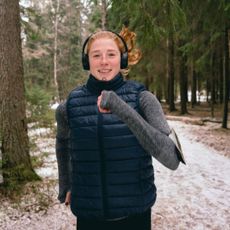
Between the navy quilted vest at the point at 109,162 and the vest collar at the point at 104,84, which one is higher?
the vest collar at the point at 104,84

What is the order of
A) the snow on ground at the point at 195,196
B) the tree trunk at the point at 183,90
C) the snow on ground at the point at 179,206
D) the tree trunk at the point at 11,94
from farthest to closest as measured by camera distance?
the tree trunk at the point at 183,90 → the tree trunk at the point at 11,94 → the snow on ground at the point at 195,196 → the snow on ground at the point at 179,206

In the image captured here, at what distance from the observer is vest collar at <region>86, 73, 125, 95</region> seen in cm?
236

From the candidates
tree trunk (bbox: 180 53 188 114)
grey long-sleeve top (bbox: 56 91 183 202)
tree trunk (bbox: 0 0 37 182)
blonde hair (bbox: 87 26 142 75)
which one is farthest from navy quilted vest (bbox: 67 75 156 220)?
tree trunk (bbox: 180 53 188 114)

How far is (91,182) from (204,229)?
12.1ft

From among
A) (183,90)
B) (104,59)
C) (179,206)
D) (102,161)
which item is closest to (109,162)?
(102,161)

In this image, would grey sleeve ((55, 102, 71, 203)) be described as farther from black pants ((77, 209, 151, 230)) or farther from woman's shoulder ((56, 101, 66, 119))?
black pants ((77, 209, 151, 230))

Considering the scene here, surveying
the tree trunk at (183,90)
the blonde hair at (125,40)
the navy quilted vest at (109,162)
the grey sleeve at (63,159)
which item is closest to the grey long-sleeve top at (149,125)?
the navy quilted vest at (109,162)

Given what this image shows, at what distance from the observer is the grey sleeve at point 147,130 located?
2.05 meters

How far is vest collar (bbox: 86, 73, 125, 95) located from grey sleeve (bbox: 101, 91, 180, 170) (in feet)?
0.88

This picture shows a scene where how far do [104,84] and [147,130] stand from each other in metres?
0.49

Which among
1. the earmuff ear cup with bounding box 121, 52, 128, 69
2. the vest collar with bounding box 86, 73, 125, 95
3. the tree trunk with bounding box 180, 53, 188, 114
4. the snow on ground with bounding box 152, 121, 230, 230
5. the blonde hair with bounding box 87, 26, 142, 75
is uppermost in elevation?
the blonde hair with bounding box 87, 26, 142, 75

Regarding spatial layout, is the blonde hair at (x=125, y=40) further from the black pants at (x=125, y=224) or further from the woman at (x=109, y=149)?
the black pants at (x=125, y=224)

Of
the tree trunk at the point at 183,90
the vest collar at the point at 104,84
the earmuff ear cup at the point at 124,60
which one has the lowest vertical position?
the tree trunk at the point at 183,90

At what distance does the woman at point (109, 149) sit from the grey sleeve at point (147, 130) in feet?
0.04
